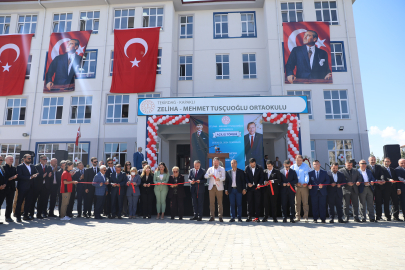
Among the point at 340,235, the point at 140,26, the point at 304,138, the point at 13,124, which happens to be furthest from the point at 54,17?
the point at 340,235

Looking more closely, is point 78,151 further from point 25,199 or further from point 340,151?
point 340,151

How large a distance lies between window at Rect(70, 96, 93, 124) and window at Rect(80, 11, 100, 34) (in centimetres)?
582

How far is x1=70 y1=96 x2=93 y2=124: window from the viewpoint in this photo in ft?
66.1

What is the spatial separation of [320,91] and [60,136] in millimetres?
19191

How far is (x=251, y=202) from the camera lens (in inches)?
341

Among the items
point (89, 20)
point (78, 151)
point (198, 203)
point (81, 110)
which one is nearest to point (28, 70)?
point (81, 110)

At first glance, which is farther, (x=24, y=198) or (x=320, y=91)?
(x=320, y=91)

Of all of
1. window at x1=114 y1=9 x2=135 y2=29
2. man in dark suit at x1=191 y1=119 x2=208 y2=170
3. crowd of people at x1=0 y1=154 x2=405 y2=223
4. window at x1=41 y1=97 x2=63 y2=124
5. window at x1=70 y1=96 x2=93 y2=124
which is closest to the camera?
crowd of people at x1=0 y1=154 x2=405 y2=223

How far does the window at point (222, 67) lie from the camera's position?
20.7 m

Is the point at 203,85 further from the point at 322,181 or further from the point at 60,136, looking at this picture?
the point at 322,181

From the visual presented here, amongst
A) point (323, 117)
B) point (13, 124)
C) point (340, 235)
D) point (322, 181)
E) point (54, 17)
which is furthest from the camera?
point (54, 17)

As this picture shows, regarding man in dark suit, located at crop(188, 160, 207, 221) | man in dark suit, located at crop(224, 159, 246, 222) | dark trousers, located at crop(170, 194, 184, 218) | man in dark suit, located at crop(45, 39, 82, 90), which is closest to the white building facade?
man in dark suit, located at crop(45, 39, 82, 90)

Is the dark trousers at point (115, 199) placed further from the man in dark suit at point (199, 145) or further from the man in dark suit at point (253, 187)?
the man in dark suit at point (253, 187)

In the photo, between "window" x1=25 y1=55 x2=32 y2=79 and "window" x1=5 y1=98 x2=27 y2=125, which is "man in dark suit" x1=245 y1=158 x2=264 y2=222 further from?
"window" x1=25 y1=55 x2=32 y2=79
